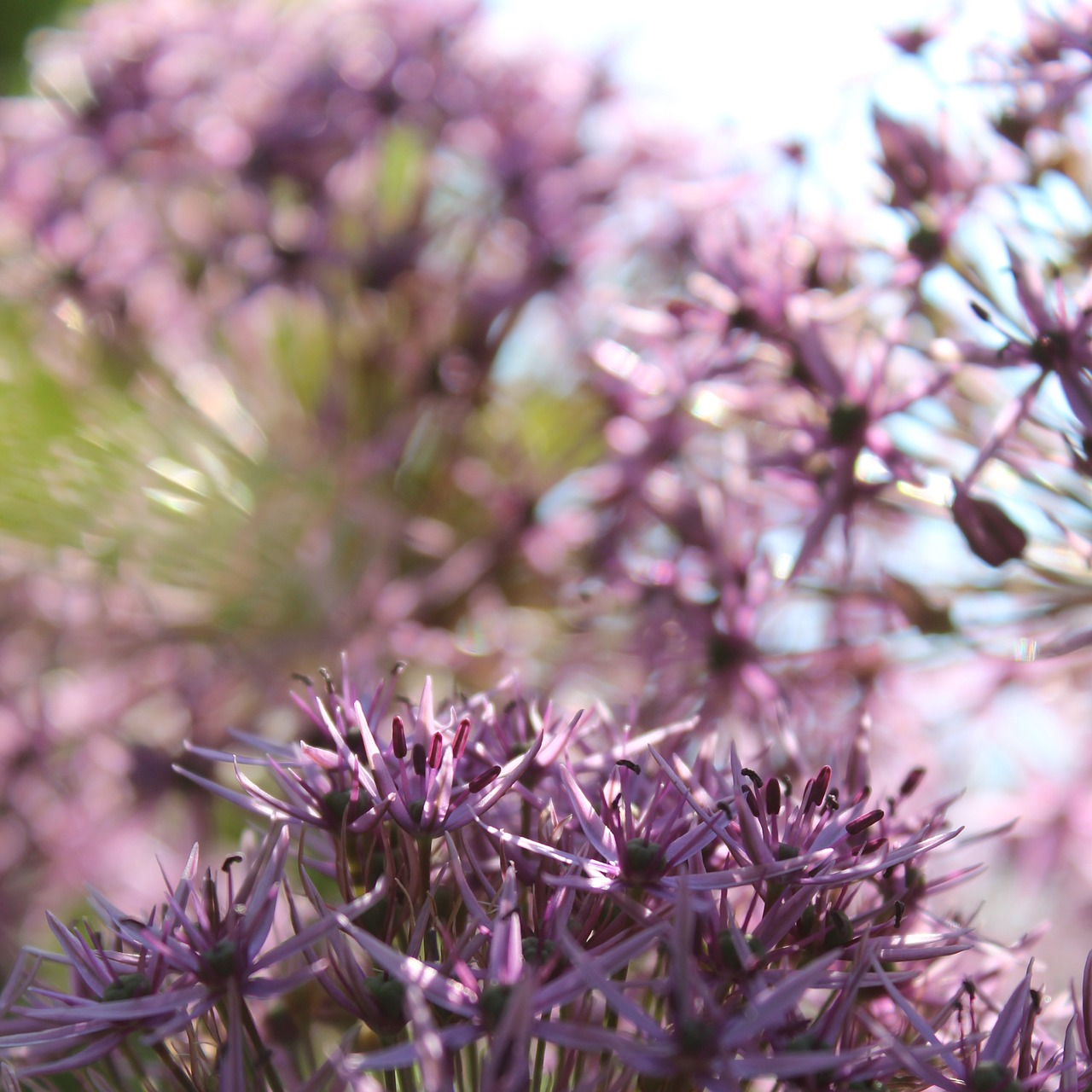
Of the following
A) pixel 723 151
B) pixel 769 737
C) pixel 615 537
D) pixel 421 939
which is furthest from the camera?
pixel 723 151

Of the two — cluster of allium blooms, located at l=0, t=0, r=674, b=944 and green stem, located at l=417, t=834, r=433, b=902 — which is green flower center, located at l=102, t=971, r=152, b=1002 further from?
cluster of allium blooms, located at l=0, t=0, r=674, b=944

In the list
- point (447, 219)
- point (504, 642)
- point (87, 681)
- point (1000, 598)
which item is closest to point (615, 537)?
point (504, 642)

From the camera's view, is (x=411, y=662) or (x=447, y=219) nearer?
(x=411, y=662)

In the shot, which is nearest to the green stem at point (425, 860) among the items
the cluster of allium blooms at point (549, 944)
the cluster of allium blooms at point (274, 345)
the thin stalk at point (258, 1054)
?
the cluster of allium blooms at point (549, 944)

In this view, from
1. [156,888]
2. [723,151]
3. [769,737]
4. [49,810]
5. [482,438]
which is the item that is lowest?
[156,888]

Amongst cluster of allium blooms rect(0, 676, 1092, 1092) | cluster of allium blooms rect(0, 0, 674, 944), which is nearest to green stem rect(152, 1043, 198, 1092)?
cluster of allium blooms rect(0, 676, 1092, 1092)

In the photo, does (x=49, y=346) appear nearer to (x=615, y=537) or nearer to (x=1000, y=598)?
(x=615, y=537)

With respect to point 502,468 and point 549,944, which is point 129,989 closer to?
point 549,944
